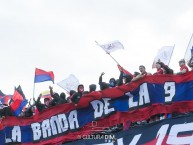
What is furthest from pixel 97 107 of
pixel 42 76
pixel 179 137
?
pixel 42 76

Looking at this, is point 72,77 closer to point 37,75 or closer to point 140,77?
point 37,75

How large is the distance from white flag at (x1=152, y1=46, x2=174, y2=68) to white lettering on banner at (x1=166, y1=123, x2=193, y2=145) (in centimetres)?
312

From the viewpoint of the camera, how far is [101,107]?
1241cm

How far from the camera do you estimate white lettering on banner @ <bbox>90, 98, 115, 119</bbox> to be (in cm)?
1218

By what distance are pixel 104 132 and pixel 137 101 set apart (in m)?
1.32

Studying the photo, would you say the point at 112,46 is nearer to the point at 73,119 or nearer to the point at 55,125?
the point at 73,119

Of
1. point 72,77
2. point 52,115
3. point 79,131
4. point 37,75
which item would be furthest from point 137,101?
point 37,75

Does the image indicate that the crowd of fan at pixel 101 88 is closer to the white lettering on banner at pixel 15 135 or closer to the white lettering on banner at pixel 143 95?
the white lettering on banner at pixel 143 95

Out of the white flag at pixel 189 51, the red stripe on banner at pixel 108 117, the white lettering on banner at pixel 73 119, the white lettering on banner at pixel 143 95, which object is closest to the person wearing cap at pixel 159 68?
the white lettering on banner at pixel 143 95

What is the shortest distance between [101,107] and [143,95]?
5.04 feet

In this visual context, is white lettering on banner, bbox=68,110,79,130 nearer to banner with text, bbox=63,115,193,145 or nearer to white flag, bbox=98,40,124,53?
banner with text, bbox=63,115,193,145

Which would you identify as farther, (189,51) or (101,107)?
(189,51)

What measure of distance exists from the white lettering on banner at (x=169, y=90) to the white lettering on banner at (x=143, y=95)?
48cm

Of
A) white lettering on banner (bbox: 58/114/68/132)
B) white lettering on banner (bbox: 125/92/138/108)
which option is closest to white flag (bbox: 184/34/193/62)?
white lettering on banner (bbox: 125/92/138/108)
